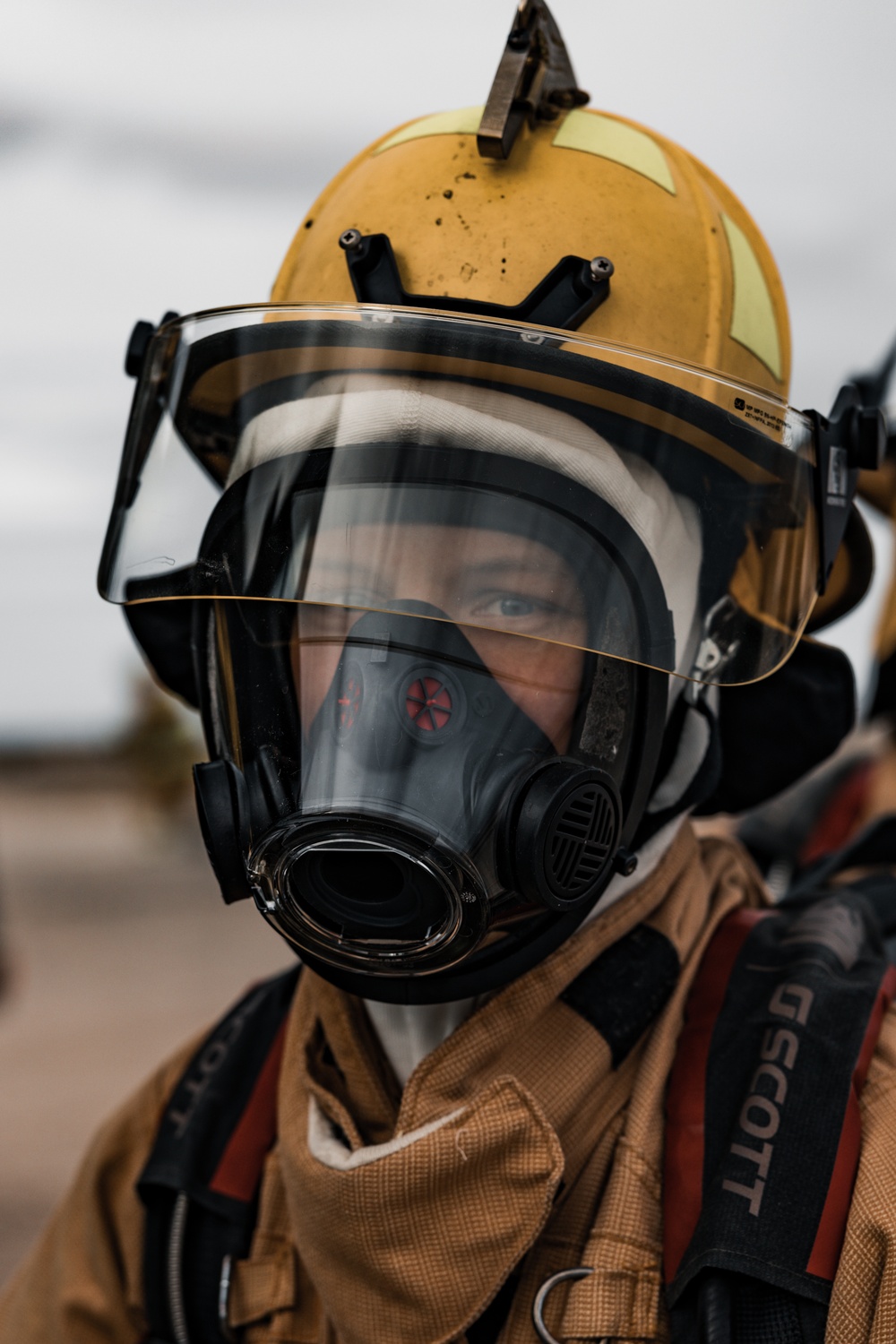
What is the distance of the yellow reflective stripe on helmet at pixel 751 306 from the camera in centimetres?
169

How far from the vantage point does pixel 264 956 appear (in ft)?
38.5

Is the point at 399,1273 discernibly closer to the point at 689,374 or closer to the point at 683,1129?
the point at 683,1129

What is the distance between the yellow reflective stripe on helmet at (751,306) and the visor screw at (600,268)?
26 cm

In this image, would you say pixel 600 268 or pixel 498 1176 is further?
pixel 600 268

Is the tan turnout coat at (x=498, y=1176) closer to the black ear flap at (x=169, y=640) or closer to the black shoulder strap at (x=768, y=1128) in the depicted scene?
the black shoulder strap at (x=768, y=1128)

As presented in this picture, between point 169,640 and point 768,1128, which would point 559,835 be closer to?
point 768,1128

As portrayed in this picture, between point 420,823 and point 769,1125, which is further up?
point 420,823

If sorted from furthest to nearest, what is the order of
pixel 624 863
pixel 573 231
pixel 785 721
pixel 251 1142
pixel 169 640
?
pixel 169 640
pixel 785 721
pixel 251 1142
pixel 573 231
pixel 624 863

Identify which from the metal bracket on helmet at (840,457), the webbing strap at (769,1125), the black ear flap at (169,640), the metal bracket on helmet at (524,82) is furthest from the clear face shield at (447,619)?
the black ear flap at (169,640)

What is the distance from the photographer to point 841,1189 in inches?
48.9

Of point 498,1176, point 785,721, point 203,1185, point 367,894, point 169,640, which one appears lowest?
point 203,1185

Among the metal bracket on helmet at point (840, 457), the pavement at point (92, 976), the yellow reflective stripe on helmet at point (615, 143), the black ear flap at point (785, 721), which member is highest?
the yellow reflective stripe on helmet at point (615, 143)

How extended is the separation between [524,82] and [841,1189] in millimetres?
1414

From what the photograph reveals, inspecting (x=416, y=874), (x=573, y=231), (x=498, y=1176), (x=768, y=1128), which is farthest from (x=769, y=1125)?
(x=573, y=231)
